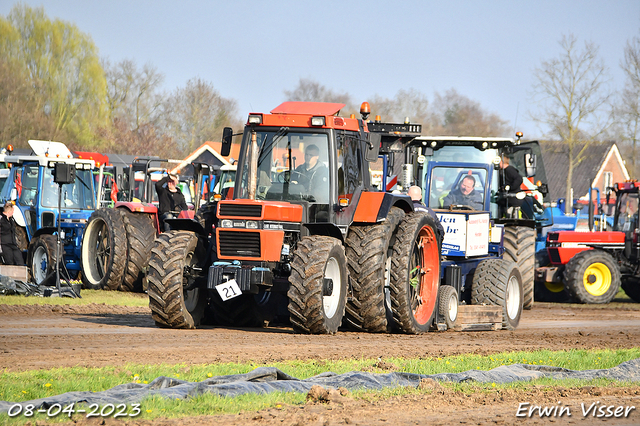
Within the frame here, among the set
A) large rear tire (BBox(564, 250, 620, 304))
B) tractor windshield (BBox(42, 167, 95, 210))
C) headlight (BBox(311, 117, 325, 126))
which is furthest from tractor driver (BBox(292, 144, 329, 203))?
large rear tire (BBox(564, 250, 620, 304))

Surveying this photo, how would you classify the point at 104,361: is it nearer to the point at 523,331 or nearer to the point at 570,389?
the point at 570,389

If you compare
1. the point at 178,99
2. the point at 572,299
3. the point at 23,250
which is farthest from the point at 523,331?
the point at 178,99

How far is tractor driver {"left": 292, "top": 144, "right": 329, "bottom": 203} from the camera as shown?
10.6 metres

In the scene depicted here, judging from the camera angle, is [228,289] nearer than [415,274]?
Yes

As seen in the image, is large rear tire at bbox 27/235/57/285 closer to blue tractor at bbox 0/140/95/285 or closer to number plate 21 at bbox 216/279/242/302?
blue tractor at bbox 0/140/95/285

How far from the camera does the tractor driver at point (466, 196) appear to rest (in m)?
15.0

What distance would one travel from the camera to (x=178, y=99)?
2229 inches

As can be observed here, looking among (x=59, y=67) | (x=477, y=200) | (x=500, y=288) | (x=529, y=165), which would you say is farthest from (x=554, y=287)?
(x=59, y=67)

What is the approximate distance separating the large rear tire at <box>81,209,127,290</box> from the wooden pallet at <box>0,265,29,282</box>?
1360 mm

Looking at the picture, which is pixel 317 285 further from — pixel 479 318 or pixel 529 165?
pixel 529 165

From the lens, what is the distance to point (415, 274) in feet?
Result: 38.6

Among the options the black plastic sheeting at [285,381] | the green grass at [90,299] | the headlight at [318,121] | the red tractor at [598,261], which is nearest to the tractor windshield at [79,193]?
the green grass at [90,299]

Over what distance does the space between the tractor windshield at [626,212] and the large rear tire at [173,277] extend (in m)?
13.0

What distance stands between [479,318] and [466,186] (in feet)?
11.2
